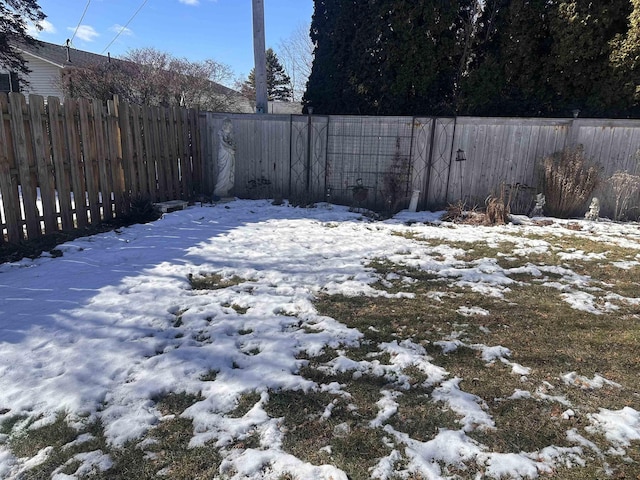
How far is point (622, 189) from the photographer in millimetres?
7195

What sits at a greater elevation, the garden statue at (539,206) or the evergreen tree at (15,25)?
the evergreen tree at (15,25)

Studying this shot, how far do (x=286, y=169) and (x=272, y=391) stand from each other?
23.8ft

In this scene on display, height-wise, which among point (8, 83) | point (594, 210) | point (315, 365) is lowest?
point (315, 365)

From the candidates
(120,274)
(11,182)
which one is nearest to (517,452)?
(120,274)

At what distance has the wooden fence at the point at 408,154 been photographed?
294 inches

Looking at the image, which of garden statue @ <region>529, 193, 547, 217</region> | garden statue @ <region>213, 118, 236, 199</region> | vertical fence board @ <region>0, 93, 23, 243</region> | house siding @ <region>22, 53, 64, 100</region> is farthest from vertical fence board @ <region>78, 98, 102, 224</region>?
house siding @ <region>22, 53, 64, 100</region>

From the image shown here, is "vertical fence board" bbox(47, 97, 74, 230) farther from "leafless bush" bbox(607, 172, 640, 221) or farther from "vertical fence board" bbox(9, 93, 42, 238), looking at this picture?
"leafless bush" bbox(607, 172, 640, 221)

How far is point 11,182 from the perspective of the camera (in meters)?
4.68

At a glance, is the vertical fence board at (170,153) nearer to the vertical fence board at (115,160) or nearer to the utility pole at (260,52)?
the vertical fence board at (115,160)

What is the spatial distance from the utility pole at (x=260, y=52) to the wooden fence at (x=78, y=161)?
7.95 ft

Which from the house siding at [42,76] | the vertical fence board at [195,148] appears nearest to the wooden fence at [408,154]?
the vertical fence board at [195,148]

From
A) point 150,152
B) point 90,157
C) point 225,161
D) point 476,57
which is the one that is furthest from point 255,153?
point 476,57

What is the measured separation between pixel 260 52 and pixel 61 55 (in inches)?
630

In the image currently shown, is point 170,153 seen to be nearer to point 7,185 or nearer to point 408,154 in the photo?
point 7,185
